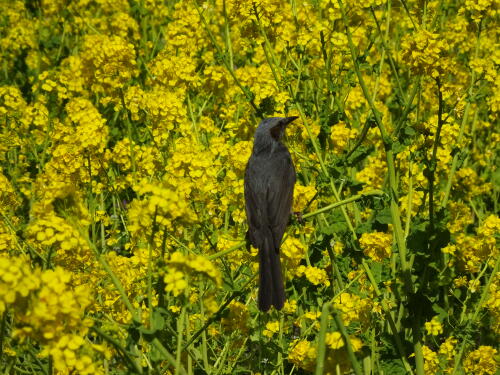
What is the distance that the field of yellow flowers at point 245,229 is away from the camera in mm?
2826

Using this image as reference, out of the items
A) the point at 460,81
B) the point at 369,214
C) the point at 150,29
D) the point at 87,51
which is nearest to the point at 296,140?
the point at 369,214

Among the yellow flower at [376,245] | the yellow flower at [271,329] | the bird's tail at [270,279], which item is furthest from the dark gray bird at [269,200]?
the yellow flower at [376,245]

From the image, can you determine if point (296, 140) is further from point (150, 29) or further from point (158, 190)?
point (150, 29)

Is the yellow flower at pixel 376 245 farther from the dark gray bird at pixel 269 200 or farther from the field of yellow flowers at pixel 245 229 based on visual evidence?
the dark gray bird at pixel 269 200

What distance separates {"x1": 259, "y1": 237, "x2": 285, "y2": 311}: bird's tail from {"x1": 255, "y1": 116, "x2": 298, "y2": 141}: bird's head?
83 cm

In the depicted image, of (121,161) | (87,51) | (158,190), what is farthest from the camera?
(87,51)

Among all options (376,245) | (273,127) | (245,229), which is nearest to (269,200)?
(273,127)

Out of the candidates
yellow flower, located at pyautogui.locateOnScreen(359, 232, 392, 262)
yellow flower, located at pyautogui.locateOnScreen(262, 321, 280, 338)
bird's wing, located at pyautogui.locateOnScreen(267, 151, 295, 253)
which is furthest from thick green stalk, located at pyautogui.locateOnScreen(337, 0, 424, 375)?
yellow flower, located at pyautogui.locateOnScreen(262, 321, 280, 338)

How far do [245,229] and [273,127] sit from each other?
913 millimetres

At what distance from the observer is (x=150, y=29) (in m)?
9.30

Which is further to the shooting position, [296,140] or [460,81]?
[460,81]

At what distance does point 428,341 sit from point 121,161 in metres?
2.59

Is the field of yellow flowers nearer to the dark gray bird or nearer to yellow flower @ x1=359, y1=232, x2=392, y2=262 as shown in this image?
yellow flower @ x1=359, y1=232, x2=392, y2=262

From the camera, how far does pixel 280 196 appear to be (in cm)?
431
